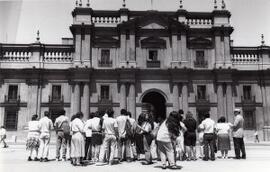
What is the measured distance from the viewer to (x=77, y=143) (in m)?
11.8

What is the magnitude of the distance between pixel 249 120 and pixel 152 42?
38.3 ft

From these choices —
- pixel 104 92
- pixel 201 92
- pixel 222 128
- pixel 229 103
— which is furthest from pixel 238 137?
pixel 104 92

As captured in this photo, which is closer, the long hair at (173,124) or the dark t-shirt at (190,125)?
the long hair at (173,124)

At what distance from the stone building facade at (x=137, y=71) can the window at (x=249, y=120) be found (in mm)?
93

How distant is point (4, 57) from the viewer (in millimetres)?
30547

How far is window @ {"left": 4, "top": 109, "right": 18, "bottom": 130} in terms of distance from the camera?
29.2 metres

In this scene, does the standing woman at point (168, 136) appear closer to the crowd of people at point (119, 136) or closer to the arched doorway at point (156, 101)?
the crowd of people at point (119, 136)

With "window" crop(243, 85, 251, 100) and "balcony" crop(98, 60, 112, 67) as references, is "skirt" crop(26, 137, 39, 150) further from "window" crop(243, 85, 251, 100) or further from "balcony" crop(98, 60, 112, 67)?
"window" crop(243, 85, 251, 100)

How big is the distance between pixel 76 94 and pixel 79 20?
700cm

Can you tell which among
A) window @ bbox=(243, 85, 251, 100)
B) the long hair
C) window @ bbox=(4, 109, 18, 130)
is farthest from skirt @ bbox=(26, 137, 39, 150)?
window @ bbox=(243, 85, 251, 100)

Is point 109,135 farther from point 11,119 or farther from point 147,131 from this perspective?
point 11,119

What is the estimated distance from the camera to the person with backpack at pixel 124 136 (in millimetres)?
12648

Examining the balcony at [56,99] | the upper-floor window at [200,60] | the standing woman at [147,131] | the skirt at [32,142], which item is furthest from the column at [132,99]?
the skirt at [32,142]

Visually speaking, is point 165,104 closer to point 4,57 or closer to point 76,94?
point 76,94
